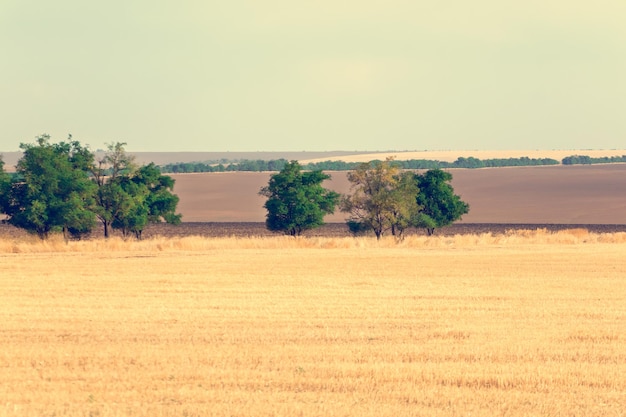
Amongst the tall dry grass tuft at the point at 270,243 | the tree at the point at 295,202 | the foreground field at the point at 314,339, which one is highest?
the tree at the point at 295,202

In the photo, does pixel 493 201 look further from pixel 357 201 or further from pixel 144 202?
pixel 144 202

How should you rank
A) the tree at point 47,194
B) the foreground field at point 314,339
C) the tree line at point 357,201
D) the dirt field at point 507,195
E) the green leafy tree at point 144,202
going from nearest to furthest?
the foreground field at point 314,339, the tree at point 47,194, the tree line at point 357,201, the green leafy tree at point 144,202, the dirt field at point 507,195

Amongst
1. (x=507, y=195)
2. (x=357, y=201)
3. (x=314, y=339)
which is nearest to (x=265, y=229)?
(x=357, y=201)

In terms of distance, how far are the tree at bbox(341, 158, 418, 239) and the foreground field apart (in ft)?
73.8

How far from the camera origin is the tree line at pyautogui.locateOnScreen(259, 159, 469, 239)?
62.2m

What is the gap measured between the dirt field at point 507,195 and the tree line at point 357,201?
32.3 meters

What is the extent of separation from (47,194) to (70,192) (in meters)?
1.41

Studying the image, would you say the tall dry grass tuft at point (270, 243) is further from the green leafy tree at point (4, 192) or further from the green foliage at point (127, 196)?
the green foliage at point (127, 196)

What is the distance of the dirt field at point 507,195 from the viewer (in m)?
99.4

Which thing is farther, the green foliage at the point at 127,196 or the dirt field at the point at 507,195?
the dirt field at the point at 507,195

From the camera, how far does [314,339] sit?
19469mm

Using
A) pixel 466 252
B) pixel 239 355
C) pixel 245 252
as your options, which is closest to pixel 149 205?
pixel 245 252

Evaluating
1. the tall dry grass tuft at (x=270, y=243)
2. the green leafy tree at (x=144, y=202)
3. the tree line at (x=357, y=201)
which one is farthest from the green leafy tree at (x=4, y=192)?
the tree line at (x=357, y=201)

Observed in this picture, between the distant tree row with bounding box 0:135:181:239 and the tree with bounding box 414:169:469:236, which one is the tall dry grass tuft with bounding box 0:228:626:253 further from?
the tree with bounding box 414:169:469:236
